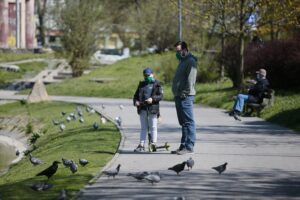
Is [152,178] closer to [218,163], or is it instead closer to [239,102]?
[218,163]

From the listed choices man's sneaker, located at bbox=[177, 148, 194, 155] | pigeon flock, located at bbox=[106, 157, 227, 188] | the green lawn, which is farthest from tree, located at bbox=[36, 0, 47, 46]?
pigeon flock, located at bbox=[106, 157, 227, 188]

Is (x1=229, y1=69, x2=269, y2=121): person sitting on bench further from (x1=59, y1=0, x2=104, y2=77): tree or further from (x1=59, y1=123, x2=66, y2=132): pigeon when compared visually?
(x1=59, y1=0, x2=104, y2=77): tree

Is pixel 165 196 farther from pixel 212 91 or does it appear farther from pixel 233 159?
pixel 212 91

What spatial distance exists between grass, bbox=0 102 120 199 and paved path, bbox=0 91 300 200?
0.35 m

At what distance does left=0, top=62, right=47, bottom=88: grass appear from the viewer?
163 ft

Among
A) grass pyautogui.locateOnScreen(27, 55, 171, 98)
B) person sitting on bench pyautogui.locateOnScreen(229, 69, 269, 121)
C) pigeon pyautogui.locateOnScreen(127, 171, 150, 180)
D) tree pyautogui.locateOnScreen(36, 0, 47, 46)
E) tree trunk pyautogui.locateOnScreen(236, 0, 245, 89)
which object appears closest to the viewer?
pigeon pyautogui.locateOnScreen(127, 171, 150, 180)

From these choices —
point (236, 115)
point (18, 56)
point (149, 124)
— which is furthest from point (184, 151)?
point (18, 56)

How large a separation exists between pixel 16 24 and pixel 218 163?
54.2m

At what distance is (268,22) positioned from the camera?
1172 inches

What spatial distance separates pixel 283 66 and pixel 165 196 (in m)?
18.2

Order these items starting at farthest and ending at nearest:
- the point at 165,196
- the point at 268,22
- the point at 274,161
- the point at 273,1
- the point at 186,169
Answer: the point at 268,22, the point at 273,1, the point at 274,161, the point at 186,169, the point at 165,196

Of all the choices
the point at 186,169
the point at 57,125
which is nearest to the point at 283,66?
the point at 57,125

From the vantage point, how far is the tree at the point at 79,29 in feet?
151

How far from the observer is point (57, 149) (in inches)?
722
